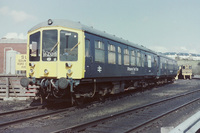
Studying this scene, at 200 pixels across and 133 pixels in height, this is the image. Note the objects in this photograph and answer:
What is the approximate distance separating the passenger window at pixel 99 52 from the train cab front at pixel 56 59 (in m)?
1.17

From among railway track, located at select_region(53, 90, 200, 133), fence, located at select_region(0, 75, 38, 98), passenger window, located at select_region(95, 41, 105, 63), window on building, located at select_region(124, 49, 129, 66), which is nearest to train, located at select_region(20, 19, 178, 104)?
passenger window, located at select_region(95, 41, 105, 63)

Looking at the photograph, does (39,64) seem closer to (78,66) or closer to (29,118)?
(78,66)

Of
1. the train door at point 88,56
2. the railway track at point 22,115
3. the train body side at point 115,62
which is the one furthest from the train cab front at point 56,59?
the railway track at point 22,115

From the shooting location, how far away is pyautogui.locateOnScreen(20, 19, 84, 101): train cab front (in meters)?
7.91

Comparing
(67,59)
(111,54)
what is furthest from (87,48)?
(111,54)

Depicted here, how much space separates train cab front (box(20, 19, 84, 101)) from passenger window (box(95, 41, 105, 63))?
117 cm

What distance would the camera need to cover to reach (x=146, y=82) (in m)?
16.9

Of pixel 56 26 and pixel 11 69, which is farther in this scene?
pixel 11 69

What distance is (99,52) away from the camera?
9.28 meters

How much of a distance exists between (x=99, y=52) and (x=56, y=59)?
209 cm

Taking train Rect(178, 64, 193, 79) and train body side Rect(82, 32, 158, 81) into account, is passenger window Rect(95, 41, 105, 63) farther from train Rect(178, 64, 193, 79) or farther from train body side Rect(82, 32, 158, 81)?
train Rect(178, 64, 193, 79)

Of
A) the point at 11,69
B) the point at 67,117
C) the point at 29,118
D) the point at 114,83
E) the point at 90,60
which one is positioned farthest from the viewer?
the point at 11,69

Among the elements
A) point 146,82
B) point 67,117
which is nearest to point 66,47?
point 67,117

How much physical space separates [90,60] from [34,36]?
262 centimetres
